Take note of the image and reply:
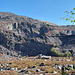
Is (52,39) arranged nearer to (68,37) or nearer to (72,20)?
(68,37)


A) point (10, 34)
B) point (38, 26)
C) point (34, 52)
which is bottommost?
point (34, 52)

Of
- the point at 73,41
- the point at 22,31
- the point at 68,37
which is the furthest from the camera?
the point at 22,31

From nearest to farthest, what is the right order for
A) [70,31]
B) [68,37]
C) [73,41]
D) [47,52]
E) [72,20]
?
[72,20] < [47,52] < [73,41] < [68,37] < [70,31]

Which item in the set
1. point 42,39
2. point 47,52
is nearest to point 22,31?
point 42,39

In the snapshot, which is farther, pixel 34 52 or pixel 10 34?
pixel 10 34

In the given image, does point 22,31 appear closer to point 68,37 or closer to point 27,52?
point 27,52

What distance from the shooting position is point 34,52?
239 feet

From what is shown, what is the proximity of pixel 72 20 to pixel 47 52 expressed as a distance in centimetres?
6206

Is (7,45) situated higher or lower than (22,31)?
lower

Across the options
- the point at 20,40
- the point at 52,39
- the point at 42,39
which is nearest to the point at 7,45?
the point at 20,40

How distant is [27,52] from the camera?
73438 mm

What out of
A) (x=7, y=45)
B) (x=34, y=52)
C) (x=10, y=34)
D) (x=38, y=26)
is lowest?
(x=34, y=52)

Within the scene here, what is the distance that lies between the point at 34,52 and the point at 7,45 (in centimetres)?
2122

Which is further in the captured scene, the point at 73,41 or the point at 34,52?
the point at 73,41
